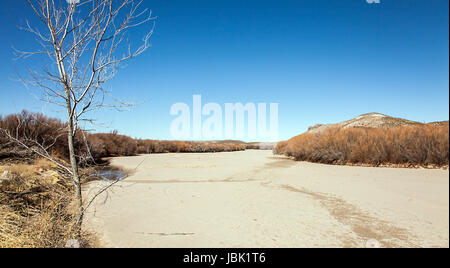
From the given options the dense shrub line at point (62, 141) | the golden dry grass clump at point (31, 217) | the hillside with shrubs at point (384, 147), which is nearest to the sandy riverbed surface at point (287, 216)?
the golden dry grass clump at point (31, 217)

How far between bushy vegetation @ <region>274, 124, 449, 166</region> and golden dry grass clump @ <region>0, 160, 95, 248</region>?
442cm

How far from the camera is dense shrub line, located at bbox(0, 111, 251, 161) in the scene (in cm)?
465

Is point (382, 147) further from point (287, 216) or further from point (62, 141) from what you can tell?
point (62, 141)

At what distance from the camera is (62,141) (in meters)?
8.06

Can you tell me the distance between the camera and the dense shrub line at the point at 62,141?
4.65 meters

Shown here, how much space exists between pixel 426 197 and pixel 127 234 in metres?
3.66

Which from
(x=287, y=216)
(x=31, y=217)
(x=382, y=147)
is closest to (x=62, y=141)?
(x=31, y=217)

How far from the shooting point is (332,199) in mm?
3305

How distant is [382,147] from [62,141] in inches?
441

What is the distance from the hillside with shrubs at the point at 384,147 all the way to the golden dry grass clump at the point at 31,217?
14.5ft

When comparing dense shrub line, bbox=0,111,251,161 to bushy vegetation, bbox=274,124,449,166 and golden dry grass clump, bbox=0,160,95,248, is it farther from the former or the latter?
bushy vegetation, bbox=274,124,449,166

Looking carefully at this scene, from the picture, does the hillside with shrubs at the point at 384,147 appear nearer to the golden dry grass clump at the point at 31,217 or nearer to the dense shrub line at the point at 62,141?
the golden dry grass clump at the point at 31,217

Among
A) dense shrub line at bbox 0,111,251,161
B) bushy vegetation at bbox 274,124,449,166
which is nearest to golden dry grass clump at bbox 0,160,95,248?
dense shrub line at bbox 0,111,251,161

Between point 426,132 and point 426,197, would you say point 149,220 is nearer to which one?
point 426,197
